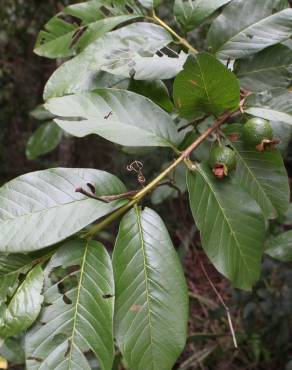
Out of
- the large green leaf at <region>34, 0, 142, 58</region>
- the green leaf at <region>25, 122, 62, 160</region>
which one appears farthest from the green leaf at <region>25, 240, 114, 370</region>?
the green leaf at <region>25, 122, 62, 160</region>

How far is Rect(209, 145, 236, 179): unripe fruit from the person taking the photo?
776 millimetres

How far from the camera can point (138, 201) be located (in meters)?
0.77

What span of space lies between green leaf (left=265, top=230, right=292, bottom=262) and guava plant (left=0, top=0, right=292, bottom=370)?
0.27 m

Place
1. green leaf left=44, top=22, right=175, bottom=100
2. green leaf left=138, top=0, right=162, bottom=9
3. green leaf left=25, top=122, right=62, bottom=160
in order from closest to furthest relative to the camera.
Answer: green leaf left=44, top=22, right=175, bottom=100 < green leaf left=138, top=0, right=162, bottom=9 < green leaf left=25, top=122, right=62, bottom=160

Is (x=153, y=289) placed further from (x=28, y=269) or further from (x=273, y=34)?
(x=273, y=34)

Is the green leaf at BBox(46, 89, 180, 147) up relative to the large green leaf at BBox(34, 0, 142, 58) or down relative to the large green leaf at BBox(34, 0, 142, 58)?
down

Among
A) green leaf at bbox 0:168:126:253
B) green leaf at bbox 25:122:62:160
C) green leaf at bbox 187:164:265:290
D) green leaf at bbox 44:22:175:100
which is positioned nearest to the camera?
green leaf at bbox 0:168:126:253

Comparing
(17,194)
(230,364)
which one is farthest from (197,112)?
(230,364)

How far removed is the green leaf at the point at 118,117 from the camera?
0.75 metres

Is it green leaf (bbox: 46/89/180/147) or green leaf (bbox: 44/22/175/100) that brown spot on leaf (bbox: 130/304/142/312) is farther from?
green leaf (bbox: 44/22/175/100)

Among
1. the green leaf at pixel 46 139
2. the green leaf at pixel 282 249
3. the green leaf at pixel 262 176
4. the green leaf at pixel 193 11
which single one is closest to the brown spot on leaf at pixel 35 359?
the green leaf at pixel 262 176

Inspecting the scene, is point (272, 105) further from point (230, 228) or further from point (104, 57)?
point (104, 57)

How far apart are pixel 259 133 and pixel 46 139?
1.00 m

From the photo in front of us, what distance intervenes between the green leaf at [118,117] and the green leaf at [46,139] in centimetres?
81
